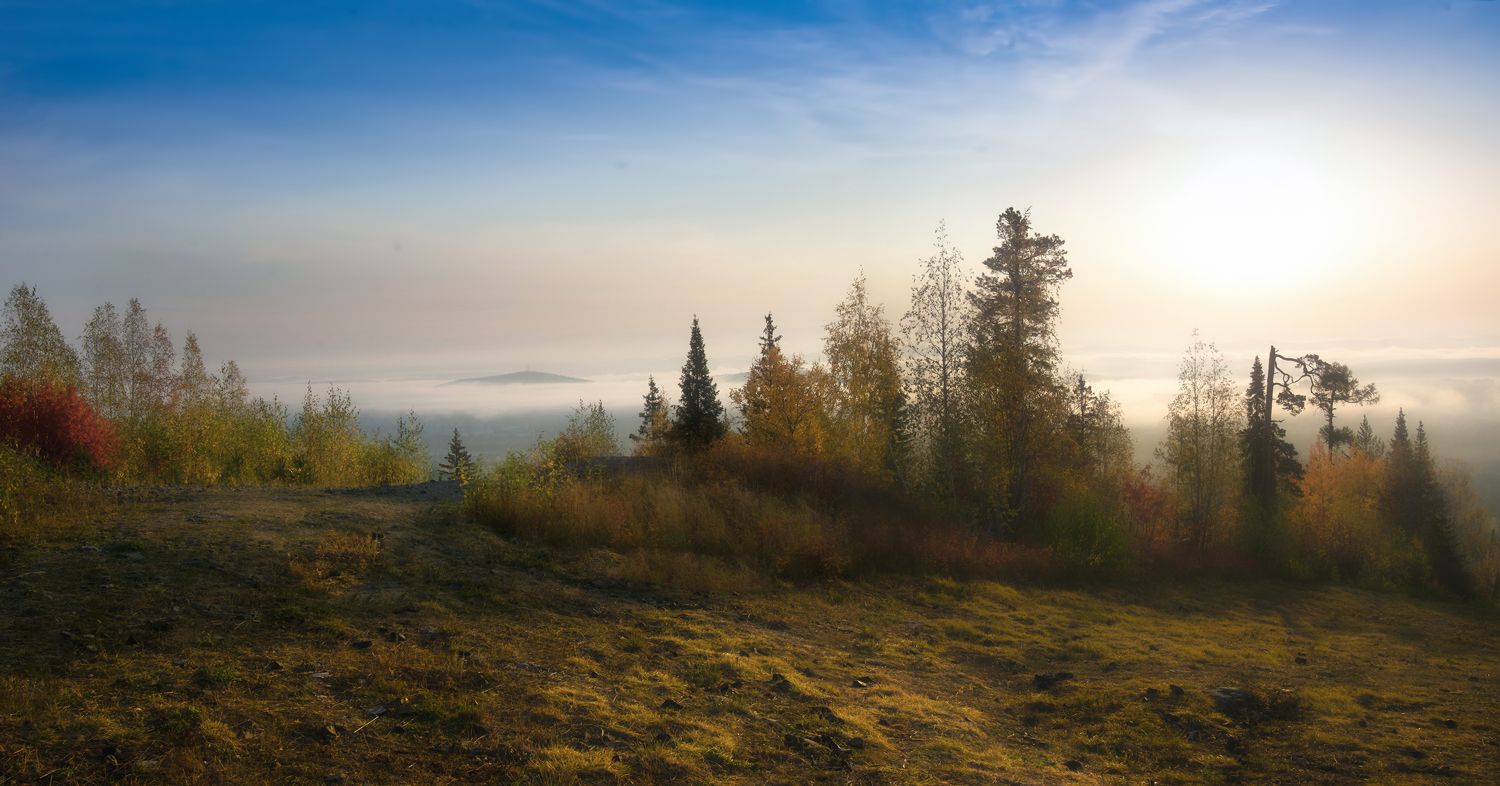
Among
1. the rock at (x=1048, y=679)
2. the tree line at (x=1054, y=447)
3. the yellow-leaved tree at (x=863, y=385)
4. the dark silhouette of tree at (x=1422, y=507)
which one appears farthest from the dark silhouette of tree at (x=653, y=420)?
the dark silhouette of tree at (x=1422, y=507)

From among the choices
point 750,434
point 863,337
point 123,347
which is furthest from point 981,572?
point 123,347

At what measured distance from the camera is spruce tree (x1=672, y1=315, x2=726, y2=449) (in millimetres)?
35969

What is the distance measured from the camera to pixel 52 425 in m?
12.7

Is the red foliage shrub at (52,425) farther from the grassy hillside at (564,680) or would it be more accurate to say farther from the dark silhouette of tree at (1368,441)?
the dark silhouette of tree at (1368,441)

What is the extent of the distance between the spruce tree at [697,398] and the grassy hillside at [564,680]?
23077 mm

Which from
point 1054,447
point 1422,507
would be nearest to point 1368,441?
point 1422,507

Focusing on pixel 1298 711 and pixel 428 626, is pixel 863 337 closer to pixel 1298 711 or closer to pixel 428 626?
pixel 1298 711

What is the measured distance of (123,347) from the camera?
105 feet

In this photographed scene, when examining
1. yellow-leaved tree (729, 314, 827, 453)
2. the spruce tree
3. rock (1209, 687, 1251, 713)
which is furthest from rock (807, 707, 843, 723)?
the spruce tree

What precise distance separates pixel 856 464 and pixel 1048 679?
43.3 ft

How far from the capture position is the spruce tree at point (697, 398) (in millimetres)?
35969

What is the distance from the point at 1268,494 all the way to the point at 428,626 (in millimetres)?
38006

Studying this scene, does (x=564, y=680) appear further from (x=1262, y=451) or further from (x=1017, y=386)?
(x=1262, y=451)

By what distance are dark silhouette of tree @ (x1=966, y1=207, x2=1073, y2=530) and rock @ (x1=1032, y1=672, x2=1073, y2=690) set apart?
1237cm
